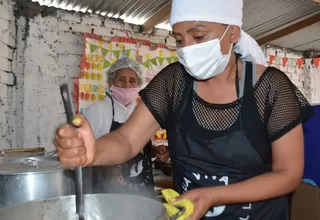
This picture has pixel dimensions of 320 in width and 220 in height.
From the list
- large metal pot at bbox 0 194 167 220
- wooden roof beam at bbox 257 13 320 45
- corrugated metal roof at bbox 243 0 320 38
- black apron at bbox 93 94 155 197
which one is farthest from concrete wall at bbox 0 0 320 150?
wooden roof beam at bbox 257 13 320 45

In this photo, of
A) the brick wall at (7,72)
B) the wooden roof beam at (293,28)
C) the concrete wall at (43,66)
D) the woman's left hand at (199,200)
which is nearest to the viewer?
the woman's left hand at (199,200)

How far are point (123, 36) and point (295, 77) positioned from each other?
315cm

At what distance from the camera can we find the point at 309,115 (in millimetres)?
1097

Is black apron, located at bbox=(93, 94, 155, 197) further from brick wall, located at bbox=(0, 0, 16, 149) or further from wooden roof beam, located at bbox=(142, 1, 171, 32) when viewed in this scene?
wooden roof beam, located at bbox=(142, 1, 171, 32)

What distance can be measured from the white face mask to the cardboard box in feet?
3.02

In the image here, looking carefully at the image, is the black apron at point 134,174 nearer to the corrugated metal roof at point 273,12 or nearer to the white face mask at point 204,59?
the white face mask at point 204,59

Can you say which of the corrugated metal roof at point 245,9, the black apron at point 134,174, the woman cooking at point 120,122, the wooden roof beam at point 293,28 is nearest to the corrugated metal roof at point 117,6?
the corrugated metal roof at point 245,9

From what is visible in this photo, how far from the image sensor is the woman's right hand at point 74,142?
0.77 meters

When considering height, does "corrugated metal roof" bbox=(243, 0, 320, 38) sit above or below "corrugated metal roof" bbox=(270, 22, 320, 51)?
above

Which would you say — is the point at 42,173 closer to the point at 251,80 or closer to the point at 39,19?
the point at 251,80

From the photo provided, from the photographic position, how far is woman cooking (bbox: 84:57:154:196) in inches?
93.0

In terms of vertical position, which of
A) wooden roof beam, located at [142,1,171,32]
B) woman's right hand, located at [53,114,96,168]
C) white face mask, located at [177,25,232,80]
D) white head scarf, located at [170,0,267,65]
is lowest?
woman's right hand, located at [53,114,96,168]

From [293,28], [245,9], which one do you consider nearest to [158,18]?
[245,9]

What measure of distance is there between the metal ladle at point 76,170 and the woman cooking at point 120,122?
4.08 feet
